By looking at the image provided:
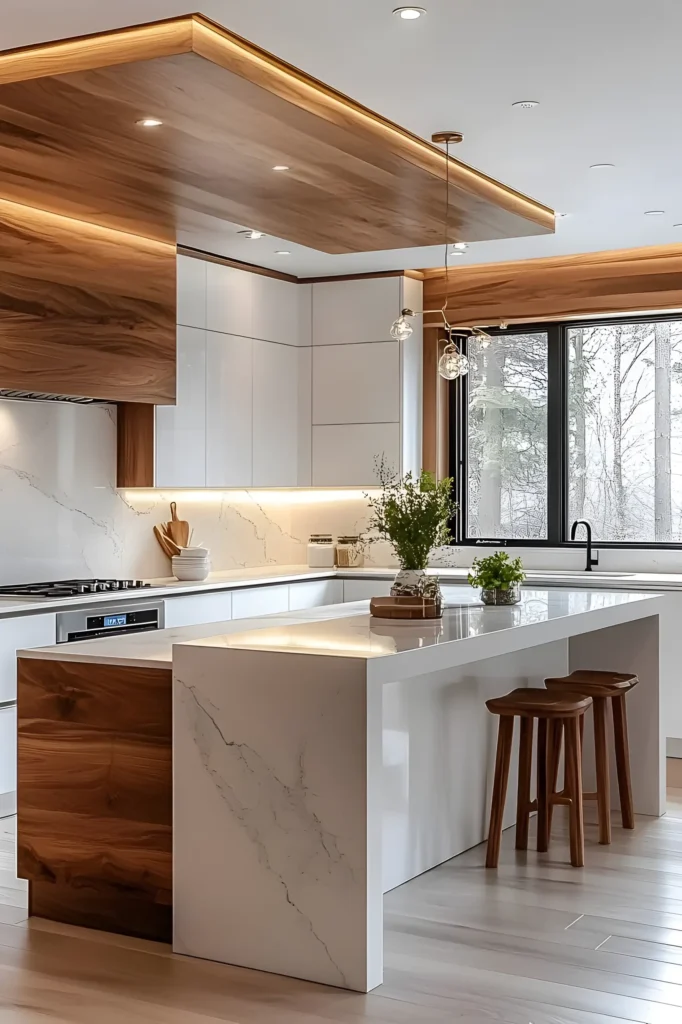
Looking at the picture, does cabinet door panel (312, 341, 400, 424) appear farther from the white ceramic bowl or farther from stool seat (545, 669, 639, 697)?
stool seat (545, 669, 639, 697)

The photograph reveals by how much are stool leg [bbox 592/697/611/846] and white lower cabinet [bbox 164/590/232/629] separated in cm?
194

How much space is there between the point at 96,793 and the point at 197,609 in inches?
97.7

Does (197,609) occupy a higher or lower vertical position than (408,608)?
lower

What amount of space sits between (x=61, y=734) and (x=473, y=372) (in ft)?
14.7

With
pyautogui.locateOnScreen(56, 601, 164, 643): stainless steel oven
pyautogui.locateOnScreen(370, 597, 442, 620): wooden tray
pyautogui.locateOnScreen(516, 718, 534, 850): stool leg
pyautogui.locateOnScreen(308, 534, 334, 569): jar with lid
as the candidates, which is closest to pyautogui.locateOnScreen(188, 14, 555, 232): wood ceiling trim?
pyautogui.locateOnScreen(370, 597, 442, 620): wooden tray

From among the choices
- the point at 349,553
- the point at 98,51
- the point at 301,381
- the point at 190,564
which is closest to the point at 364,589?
the point at 349,553

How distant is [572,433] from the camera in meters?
7.18

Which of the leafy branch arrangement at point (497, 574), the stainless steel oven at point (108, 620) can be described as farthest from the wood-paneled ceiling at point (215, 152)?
the stainless steel oven at point (108, 620)

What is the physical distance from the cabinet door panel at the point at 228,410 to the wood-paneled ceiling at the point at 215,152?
2.96 feet

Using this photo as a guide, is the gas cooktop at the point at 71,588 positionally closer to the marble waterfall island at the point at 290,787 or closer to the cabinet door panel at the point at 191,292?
the cabinet door panel at the point at 191,292

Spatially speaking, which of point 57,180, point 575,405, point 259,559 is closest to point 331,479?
point 259,559

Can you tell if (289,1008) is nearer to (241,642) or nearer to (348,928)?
(348,928)

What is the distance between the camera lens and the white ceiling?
3.35m

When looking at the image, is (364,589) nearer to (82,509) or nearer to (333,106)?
(82,509)
